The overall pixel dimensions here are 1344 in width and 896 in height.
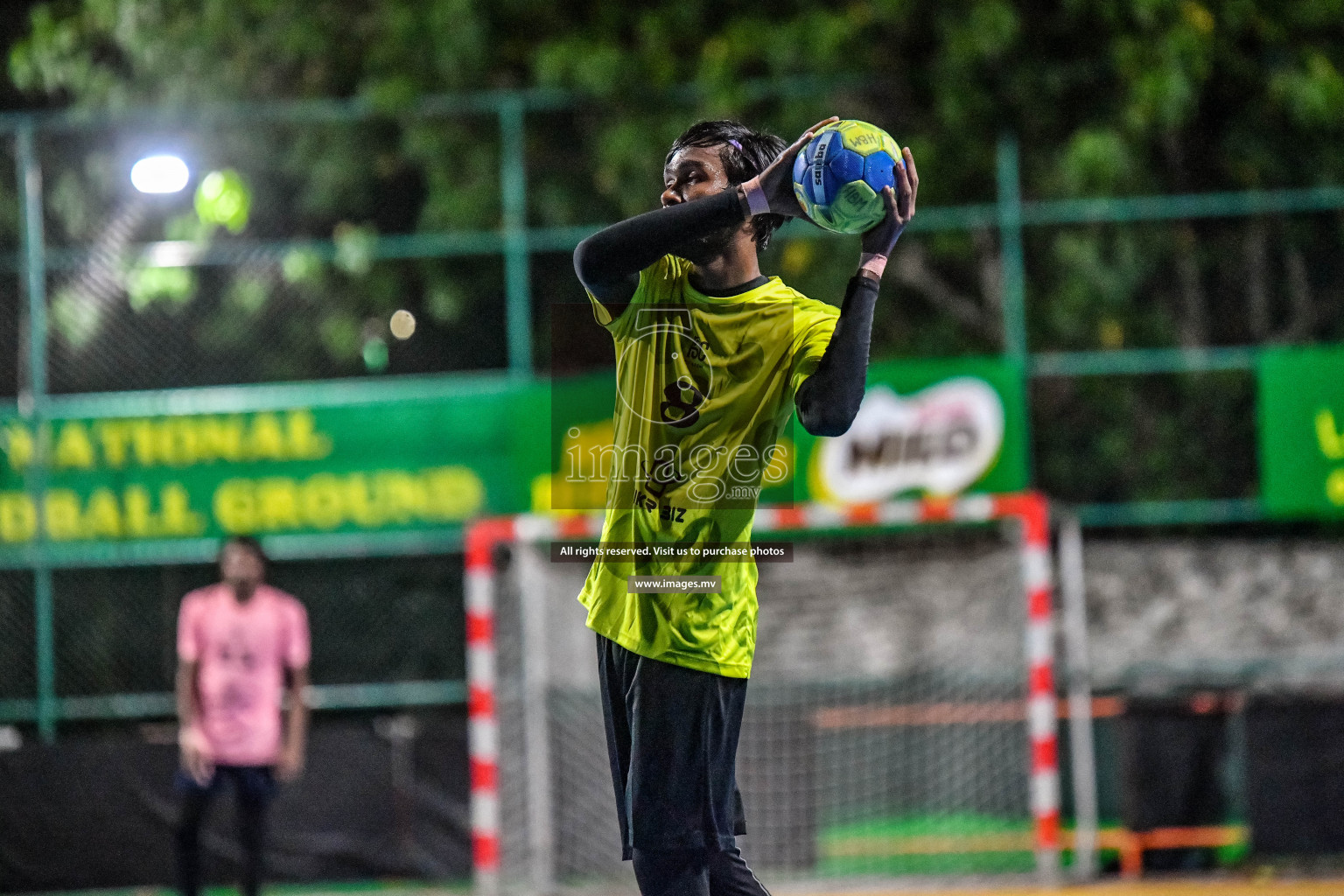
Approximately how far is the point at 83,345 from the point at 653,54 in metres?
4.14

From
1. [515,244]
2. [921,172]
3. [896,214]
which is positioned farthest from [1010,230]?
[896,214]

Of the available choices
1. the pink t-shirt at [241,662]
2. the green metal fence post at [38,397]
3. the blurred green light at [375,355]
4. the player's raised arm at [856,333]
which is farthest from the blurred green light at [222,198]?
the player's raised arm at [856,333]

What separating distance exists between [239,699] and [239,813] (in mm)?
541

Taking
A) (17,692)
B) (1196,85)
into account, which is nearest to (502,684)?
(17,692)

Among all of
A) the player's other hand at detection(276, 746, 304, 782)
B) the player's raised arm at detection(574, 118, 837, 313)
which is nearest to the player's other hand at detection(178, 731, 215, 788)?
the player's other hand at detection(276, 746, 304, 782)

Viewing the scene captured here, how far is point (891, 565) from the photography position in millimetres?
10508

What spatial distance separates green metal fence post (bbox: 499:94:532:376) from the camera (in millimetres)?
10250

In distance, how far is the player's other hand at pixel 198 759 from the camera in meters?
8.01

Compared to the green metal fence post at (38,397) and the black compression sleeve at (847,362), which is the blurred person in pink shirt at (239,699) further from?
the black compression sleeve at (847,362)

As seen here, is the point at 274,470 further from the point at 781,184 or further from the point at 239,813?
the point at 781,184

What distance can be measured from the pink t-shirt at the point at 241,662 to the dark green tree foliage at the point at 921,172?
3.17 m

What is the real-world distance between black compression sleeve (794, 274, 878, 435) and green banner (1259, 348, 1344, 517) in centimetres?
669

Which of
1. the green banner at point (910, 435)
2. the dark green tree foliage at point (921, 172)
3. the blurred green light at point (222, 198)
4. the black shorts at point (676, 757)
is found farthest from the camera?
the blurred green light at point (222, 198)

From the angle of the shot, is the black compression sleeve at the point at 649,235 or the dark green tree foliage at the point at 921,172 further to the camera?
the dark green tree foliage at the point at 921,172
